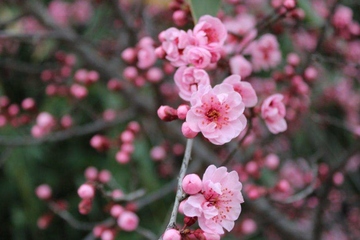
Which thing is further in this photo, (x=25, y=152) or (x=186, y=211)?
(x=25, y=152)

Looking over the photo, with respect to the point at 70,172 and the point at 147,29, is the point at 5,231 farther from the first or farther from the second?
the point at 147,29

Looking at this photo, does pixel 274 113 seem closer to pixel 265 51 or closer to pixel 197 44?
pixel 197 44

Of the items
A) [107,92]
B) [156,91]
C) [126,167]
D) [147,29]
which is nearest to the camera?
[156,91]

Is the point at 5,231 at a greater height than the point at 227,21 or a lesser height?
lesser

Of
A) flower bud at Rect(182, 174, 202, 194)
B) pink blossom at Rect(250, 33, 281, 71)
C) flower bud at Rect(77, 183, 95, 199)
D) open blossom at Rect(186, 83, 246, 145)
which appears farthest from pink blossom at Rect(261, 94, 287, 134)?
pink blossom at Rect(250, 33, 281, 71)

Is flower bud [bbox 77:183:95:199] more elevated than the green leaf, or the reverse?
the green leaf

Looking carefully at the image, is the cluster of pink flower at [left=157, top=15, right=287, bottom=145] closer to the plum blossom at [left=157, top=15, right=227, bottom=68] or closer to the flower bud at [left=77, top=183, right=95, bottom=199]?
the plum blossom at [left=157, top=15, right=227, bottom=68]

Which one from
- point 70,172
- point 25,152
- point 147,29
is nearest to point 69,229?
point 70,172
